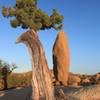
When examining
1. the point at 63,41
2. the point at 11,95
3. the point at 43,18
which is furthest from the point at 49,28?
the point at 11,95

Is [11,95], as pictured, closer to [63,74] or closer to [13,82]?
[63,74]

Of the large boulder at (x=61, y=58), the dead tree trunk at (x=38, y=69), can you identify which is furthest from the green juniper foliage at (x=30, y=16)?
the dead tree trunk at (x=38, y=69)

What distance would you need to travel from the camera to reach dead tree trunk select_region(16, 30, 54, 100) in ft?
41.5

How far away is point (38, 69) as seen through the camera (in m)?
12.7

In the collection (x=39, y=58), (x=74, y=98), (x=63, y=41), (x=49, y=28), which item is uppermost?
(x=49, y=28)

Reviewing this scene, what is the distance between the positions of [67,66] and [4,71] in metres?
7.65

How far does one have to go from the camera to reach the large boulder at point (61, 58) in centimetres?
2605

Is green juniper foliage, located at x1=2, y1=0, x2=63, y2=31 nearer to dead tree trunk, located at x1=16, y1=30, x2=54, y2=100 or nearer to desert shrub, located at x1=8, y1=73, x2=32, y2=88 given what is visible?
desert shrub, located at x1=8, y1=73, x2=32, y2=88

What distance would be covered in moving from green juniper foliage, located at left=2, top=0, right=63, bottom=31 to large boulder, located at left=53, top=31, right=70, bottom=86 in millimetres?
4119

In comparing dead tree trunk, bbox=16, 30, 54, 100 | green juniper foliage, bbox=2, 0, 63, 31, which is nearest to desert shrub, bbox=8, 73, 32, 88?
green juniper foliage, bbox=2, 0, 63, 31

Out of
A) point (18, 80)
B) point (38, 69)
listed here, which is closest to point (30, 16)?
point (18, 80)

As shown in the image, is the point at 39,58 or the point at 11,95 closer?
the point at 39,58

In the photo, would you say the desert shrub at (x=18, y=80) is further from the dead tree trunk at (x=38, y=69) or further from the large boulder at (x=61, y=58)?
the dead tree trunk at (x=38, y=69)

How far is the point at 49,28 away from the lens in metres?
31.4
